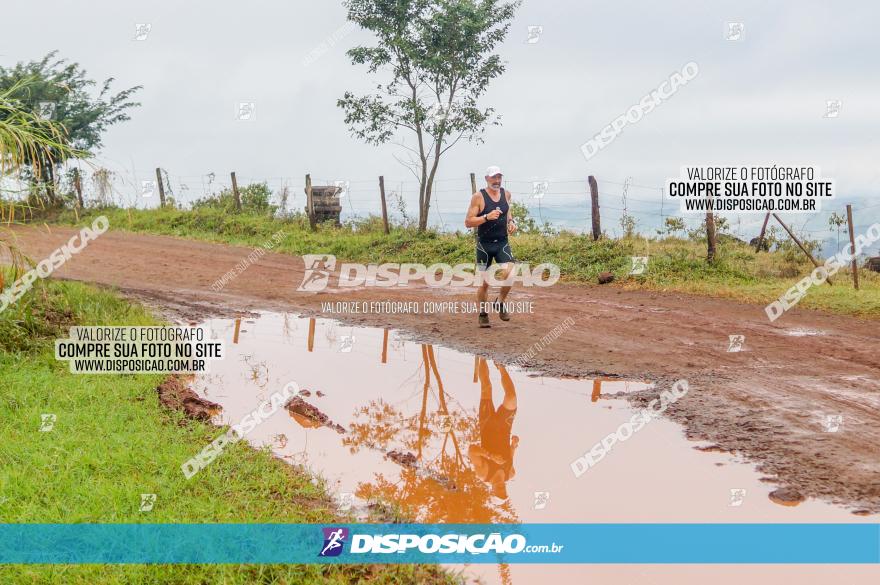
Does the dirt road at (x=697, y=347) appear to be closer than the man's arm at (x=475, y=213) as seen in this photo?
Yes

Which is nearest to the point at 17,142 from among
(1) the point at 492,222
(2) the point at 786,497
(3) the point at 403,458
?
(3) the point at 403,458

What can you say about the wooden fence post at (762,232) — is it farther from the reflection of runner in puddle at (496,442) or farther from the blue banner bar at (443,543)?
the blue banner bar at (443,543)

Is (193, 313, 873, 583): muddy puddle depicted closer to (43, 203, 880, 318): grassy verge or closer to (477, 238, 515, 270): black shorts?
(477, 238, 515, 270): black shorts

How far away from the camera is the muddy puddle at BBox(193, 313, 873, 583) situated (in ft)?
16.9

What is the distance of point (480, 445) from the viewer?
254 inches

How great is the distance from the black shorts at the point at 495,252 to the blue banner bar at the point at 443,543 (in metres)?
6.08

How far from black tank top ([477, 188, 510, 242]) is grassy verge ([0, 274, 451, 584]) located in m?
4.82

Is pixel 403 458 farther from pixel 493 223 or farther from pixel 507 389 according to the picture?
pixel 493 223

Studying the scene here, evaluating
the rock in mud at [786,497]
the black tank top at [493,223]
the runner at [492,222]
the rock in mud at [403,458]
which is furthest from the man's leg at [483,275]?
the rock in mud at [786,497]

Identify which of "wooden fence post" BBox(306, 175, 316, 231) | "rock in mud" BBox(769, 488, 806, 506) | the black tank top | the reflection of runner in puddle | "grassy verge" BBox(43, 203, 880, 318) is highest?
"wooden fence post" BBox(306, 175, 316, 231)

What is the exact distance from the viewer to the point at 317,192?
23984mm

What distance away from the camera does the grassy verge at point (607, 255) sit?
1400 centimetres

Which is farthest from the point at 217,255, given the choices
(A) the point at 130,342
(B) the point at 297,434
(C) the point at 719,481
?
(C) the point at 719,481

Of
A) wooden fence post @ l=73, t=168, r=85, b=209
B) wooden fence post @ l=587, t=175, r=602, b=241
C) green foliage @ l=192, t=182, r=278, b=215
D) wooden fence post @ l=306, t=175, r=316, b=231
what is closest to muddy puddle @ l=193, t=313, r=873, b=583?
wooden fence post @ l=587, t=175, r=602, b=241
